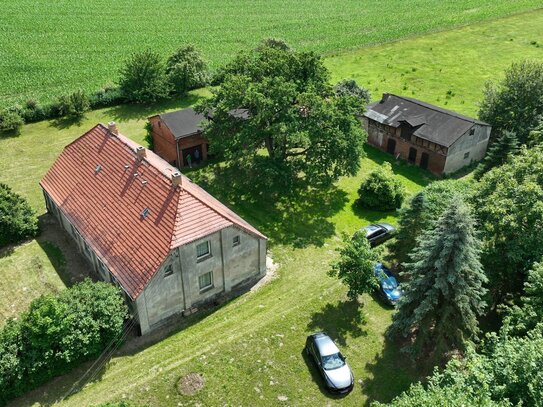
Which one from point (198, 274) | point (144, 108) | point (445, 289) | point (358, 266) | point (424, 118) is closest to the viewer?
point (445, 289)

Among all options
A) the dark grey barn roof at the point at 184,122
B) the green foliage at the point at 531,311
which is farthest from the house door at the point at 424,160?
the green foliage at the point at 531,311

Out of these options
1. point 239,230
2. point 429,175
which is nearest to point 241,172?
point 239,230

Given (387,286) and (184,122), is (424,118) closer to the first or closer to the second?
(387,286)

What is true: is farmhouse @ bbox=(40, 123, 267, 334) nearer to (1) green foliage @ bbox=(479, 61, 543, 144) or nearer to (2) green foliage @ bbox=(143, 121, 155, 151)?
(2) green foliage @ bbox=(143, 121, 155, 151)

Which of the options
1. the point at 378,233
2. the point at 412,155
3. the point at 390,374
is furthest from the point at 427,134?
the point at 390,374

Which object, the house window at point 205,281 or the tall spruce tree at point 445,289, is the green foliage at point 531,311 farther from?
the house window at point 205,281

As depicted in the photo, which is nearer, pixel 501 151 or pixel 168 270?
pixel 168 270

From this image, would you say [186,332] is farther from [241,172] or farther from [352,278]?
[241,172]
